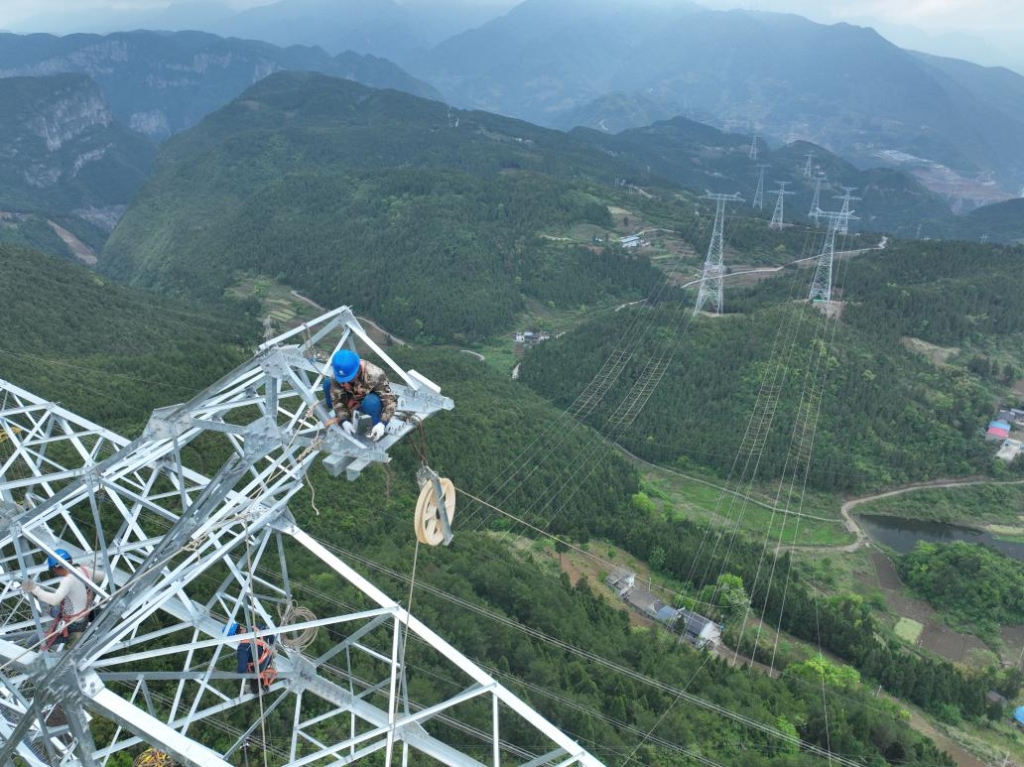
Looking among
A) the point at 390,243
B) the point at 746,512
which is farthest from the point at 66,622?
the point at 390,243

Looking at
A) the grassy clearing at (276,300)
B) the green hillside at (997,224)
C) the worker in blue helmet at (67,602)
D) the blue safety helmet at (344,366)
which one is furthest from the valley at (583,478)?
the green hillside at (997,224)

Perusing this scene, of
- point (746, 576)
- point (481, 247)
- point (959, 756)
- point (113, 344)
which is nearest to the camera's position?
point (959, 756)

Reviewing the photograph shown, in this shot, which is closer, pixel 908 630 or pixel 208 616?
pixel 208 616

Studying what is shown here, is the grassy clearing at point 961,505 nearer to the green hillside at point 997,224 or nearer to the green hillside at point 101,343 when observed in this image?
the green hillside at point 101,343

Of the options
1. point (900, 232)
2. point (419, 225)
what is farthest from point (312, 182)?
point (900, 232)

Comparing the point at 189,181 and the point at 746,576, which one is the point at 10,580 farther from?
the point at 189,181

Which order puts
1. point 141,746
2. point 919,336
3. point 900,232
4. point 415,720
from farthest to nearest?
point 900,232
point 919,336
point 141,746
point 415,720

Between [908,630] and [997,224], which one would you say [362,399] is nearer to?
[908,630]
